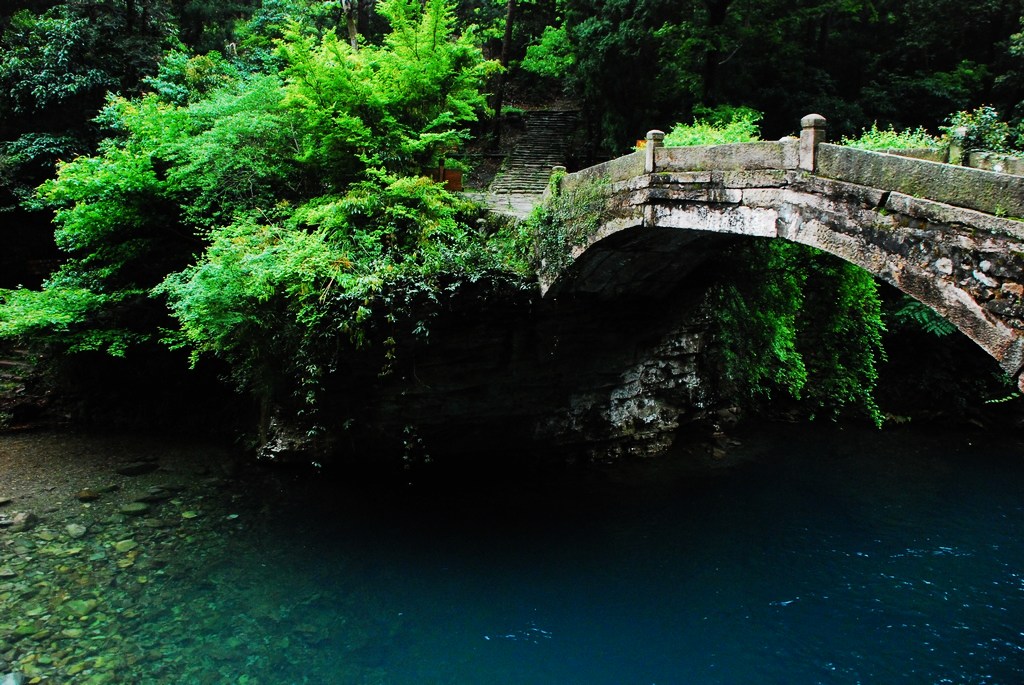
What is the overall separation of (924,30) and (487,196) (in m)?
13.6

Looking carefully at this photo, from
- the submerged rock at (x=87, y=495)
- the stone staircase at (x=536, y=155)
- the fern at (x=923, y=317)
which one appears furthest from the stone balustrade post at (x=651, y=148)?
the submerged rock at (x=87, y=495)

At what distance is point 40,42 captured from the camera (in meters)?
15.1

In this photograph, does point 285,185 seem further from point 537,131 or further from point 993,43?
point 993,43

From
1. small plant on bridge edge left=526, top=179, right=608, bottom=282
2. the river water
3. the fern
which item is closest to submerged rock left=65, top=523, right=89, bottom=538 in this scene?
the river water

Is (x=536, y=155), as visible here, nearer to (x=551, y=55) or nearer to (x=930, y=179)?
(x=551, y=55)

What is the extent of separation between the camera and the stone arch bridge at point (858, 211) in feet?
16.0

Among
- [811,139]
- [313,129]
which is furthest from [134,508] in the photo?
[811,139]

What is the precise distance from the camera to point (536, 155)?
17453 millimetres

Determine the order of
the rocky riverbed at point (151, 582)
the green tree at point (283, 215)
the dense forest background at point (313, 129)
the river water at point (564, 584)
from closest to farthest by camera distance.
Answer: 1. the rocky riverbed at point (151, 582)
2. the river water at point (564, 584)
3. the green tree at point (283, 215)
4. the dense forest background at point (313, 129)

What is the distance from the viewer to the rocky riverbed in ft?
23.5

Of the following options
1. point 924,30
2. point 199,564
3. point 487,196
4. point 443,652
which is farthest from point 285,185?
point 924,30

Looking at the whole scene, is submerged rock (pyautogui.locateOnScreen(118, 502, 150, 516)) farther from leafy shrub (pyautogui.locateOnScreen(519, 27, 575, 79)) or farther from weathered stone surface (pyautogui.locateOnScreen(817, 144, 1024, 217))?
leafy shrub (pyautogui.locateOnScreen(519, 27, 575, 79))

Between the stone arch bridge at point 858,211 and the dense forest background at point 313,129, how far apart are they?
2.35 m

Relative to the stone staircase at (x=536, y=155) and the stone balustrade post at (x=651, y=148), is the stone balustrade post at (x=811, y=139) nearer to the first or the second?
the stone balustrade post at (x=651, y=148)
